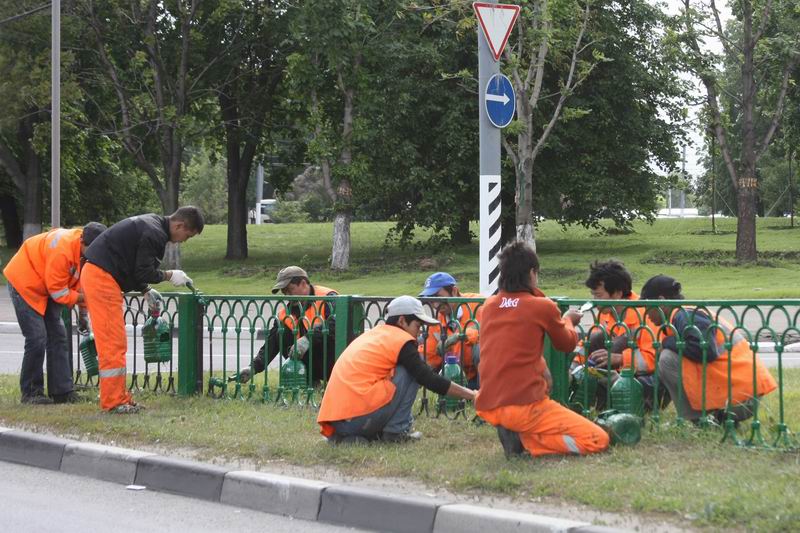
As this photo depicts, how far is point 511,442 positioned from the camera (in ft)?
22.7

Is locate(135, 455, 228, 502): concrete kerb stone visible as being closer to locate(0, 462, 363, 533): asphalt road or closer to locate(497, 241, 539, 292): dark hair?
locate(0, 462, 363, 533): asphalt road

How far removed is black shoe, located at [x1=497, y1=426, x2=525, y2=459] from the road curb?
1114mm

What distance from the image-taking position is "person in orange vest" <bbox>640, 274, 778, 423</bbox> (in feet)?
23.3

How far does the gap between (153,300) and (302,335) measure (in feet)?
4.29

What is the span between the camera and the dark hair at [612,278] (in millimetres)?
8070

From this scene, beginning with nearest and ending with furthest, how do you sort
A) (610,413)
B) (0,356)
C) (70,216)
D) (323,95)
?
(610,413) → (0,356) → (323,95) → (70,216)

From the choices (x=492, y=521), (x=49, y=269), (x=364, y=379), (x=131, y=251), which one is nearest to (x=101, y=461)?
(x=364, y=379)

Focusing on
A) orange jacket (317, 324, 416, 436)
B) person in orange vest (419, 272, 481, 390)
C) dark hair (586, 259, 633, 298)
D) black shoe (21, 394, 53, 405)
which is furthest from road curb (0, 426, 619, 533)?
dark hair (586, 259, 633, 298)

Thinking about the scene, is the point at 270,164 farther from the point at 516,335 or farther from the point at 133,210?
the point at 516,335

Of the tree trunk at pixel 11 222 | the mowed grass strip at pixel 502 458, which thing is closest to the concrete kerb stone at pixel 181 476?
the mowed grass strip at pixel 502 458

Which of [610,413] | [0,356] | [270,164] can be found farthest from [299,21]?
[610,413]

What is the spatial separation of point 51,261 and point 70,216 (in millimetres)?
37830

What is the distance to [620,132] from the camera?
34.2 m

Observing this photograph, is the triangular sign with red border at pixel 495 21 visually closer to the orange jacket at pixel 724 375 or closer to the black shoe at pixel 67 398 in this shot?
the orange jacket at pixel 724 375
